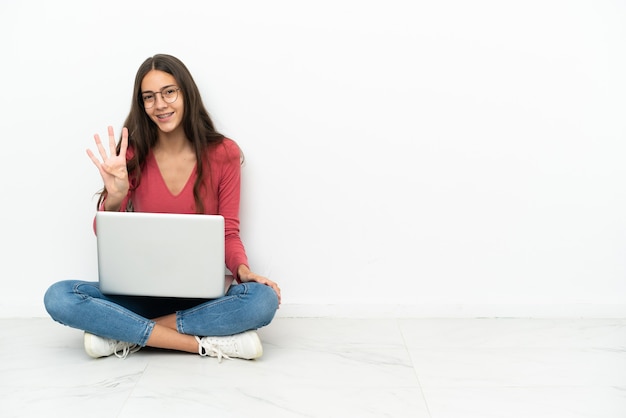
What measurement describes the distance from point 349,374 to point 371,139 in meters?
0.78

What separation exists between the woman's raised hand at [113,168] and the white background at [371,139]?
9.6 inches

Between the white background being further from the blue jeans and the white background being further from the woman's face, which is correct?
the blue jeans

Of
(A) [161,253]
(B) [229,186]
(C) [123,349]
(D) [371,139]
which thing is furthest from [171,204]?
(D) [371,139]

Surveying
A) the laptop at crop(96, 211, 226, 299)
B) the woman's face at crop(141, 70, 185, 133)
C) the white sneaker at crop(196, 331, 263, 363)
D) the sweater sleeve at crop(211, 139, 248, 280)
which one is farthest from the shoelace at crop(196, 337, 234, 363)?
the woman's face at crop(141, 70, 185, 133)

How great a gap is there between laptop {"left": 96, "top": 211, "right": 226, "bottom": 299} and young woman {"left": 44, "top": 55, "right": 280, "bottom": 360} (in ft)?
0.38

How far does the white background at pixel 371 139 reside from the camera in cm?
245

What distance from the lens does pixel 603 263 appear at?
2.63 meters

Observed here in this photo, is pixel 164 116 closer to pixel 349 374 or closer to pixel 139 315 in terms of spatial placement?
pixel 139 315

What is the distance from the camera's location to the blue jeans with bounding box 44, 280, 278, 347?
2221 millimetres

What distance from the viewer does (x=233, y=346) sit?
2250mm

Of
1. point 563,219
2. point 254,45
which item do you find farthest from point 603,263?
point 254,45

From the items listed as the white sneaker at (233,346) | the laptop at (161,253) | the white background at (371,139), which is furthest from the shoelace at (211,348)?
the white background at (371,139)

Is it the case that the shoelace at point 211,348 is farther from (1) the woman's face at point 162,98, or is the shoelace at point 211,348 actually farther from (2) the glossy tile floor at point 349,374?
(1) the woman's face at point 162,98

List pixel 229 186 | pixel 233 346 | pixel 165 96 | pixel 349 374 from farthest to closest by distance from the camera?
1. pixel 229 186
2. pixel 165 96
3. pixel 233 346
4. pixel 349 374
